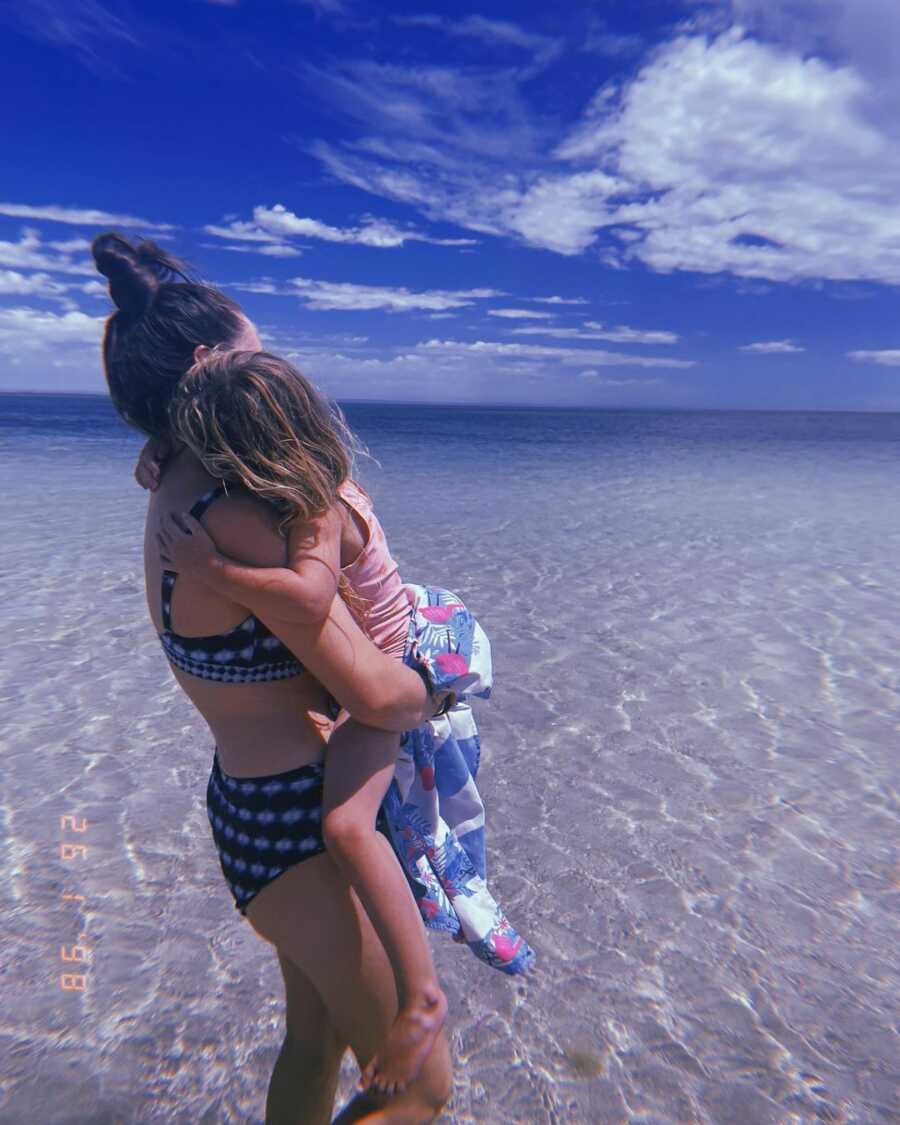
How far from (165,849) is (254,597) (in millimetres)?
3292

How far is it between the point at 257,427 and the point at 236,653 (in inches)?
19.0

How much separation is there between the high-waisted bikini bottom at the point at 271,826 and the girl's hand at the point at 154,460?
719 mm

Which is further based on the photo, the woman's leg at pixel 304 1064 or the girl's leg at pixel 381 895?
the woman's leg at pixel 304 1064

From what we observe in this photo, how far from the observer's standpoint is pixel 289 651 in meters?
1.62

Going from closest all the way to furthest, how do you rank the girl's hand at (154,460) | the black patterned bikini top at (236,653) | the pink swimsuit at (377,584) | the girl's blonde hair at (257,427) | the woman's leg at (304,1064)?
the girl's blonde hair at (257,427)
the black patterned bikini top at (236,653)
the girl's hand at (154,460)
the pink swimsuit at (377,584)
the woman's leg at (304,1064)

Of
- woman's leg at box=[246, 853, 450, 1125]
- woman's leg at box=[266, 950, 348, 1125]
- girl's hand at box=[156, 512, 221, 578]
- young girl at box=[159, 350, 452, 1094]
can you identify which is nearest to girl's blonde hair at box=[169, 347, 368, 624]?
young girl at box=[159, 350, 452, 1094]

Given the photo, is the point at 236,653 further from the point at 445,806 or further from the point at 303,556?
the point at 445,806

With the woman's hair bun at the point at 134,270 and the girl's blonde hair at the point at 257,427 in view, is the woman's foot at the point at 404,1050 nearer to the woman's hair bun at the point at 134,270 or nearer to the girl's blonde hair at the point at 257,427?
the girl's blonde hair at the point at 257,427

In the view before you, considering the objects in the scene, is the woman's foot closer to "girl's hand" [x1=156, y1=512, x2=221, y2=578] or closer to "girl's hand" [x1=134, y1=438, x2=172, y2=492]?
"girl's hand" [x1=156, y1=512, x2=221, y2=578]

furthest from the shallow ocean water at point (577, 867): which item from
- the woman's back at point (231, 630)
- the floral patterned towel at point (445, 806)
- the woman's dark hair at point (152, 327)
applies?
the woman's dark hair at point (152, 327)

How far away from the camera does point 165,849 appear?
4.12 metres

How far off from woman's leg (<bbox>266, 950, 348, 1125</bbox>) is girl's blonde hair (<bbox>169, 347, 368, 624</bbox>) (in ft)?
4.14

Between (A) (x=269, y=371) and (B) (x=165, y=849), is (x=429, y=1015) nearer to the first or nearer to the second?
(A) (x=269, y=371)

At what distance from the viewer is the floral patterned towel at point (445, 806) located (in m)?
2.00
